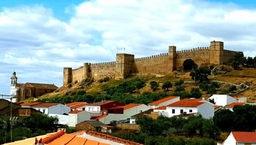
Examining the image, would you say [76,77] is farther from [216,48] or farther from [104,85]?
[216,48]

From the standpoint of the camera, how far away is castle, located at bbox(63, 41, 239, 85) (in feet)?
192

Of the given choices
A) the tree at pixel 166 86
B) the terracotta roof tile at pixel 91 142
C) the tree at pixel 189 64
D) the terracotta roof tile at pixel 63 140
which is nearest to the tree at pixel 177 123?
the terracotta roof tile at pixel 63 140

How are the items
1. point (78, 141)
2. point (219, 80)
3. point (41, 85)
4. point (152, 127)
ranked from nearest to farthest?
point (78, 141)
point (152, 127)
point (219, 80)
point (41, 85)

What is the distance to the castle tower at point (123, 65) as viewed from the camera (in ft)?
221

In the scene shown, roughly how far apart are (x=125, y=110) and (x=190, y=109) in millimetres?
6155

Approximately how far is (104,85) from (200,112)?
30.9 meters

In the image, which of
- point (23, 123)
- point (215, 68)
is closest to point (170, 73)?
point (215, 68)

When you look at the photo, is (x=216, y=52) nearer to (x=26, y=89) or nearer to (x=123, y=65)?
(x=123, y=65)

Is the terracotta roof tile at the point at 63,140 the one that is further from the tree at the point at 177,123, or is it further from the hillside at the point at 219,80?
the hillside at the point at 219,80

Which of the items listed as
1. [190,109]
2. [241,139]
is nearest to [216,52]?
[190,109]

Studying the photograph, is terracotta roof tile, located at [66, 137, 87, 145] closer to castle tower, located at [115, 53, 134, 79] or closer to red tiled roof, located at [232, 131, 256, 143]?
red tiled roof, located at [232, 131, 256, 143]

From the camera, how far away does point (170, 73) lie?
203ft

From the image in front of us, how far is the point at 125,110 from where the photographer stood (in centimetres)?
3853

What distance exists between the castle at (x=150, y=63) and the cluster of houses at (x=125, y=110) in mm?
16909
